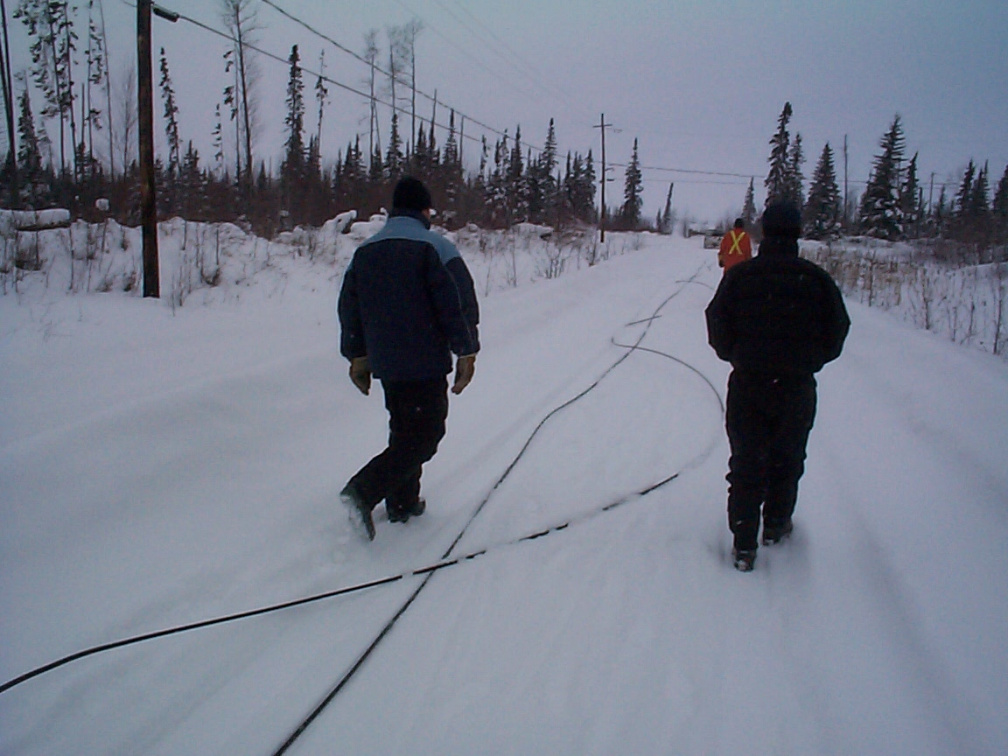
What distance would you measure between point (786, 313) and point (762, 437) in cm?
65

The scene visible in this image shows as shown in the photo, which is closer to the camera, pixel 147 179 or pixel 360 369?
pixel 360 369

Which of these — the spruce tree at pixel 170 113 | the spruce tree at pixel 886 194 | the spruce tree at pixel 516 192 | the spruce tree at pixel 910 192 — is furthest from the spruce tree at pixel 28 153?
the spruce tree at pixel 910 192

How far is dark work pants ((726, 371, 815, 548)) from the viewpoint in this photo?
9.32 ft

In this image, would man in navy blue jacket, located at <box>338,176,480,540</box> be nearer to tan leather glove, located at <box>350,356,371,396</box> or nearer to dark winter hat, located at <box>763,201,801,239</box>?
tan leather glove, located at <box>350,356,371,396</box>

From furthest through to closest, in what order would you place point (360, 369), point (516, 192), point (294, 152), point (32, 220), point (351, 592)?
point (516, 192)
point (294, 152)
point (32, 220)
point (360, 369)
point (351, 592)

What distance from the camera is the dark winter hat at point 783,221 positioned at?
109 inches

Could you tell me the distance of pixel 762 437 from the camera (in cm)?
290

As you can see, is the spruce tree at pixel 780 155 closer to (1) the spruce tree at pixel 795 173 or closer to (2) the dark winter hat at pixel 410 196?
(1) the spruce tree at pixel 795 173

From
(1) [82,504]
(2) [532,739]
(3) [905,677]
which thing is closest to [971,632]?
(3) [905,677]

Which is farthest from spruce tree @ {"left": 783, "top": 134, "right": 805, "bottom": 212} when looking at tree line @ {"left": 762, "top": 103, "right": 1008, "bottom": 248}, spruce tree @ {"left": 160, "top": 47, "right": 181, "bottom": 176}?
spruce tree @ {"left": 160, "top": 47, "right": 181, "bottom": 176}

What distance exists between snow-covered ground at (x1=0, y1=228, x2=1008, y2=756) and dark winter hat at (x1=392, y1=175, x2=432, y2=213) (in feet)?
6.10

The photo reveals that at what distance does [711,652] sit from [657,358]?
5.54 meters

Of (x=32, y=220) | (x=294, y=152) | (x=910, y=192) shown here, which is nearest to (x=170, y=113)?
(x=294, y=152)

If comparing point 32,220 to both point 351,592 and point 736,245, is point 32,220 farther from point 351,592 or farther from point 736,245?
point 736,245
